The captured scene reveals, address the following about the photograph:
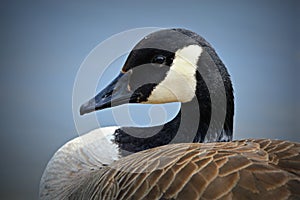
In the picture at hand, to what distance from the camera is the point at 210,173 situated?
68 cm

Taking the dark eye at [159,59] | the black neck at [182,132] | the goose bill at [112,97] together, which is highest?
the dark eye at [159,59]

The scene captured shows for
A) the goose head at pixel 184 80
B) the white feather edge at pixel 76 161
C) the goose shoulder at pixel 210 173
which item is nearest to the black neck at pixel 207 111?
the goose head at pixel 184 80

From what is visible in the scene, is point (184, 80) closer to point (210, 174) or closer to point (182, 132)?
point (182, 132)

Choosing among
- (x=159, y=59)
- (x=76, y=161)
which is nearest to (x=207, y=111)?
(x=159, y=59)

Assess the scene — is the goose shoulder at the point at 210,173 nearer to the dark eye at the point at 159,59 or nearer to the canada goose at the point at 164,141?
the canada goose at the point at 164,141

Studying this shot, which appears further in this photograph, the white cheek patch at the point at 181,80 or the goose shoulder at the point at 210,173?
the white cheek patch at the point at 181,80

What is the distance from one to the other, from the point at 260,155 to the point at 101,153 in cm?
63

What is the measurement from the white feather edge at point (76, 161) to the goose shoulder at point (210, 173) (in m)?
0.33

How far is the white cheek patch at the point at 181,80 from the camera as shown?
1.14 metres

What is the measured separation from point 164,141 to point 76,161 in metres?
0.31

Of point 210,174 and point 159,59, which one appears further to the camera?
point 159,59

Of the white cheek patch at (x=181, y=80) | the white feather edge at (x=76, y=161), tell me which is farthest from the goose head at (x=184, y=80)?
the white feather edge at (x=76, y=161)

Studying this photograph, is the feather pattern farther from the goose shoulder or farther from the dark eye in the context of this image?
the dark eye

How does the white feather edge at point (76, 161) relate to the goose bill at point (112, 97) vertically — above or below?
below
